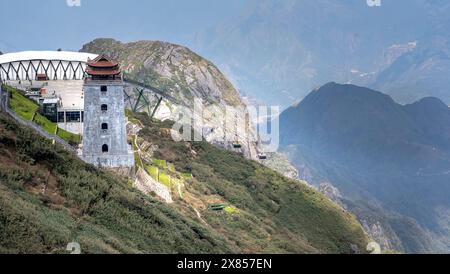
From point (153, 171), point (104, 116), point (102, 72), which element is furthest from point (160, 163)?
point (102, 72)

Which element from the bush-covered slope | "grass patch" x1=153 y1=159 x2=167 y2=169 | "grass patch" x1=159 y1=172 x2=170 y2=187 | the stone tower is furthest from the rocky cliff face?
the stone tower

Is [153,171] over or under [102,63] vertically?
under

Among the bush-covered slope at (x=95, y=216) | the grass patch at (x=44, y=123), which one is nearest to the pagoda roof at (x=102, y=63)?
the grass patch at (x=44, y=123)

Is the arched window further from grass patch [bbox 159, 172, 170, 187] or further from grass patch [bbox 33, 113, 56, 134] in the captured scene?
grass patch [bbox 159, 172, 170, 187]

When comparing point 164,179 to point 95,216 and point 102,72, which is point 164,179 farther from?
point 95,216

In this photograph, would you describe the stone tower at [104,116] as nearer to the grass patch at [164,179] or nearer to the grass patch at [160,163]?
the grass patch at [164,179]

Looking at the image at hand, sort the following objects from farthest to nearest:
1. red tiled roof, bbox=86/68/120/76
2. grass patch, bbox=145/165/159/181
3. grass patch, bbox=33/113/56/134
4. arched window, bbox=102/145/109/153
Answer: grass patch, bbox=145/165/159/181 < grass patch, bbox=33/113/56/134 < arched window, bbox=102/145/109/153 < red tiled roof, bbox=86/68/120/76

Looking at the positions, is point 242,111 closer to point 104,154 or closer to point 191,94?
point 191,94
